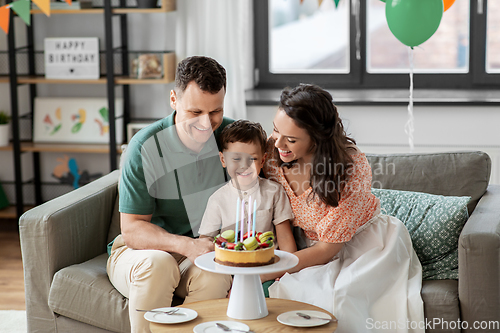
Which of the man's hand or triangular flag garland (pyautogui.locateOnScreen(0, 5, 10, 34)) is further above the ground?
triangular flag garland (pyautogui.locateOnScreen(0, 5, 10, 34))

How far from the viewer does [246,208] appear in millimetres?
1866

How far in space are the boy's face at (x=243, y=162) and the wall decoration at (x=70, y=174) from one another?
87.4 inches

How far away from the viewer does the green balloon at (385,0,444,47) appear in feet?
8.96

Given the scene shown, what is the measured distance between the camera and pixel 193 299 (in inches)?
70.4

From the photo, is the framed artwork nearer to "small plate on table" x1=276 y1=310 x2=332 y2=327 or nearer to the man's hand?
the man's hand

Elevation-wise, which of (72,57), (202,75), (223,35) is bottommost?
(202,75)

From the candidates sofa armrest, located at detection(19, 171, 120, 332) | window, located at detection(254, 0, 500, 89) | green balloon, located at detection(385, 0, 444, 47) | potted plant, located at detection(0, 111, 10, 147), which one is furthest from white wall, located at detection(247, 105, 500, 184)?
potted plant, located at detection(0, 111, 10, 147)

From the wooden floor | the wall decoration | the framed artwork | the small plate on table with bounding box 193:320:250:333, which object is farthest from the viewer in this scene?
the wall decoration

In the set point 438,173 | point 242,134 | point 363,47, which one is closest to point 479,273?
point 438,173

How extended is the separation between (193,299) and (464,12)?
2.57 m

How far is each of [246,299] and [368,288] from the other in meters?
0.44

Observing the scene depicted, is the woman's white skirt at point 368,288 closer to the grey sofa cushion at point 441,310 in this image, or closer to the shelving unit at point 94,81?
the grey sofa cushion at point 441,310

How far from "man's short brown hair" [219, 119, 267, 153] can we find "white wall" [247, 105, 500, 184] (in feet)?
4.67

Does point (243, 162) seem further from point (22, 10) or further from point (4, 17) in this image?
point (4, 17)
